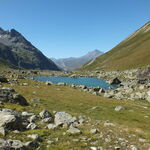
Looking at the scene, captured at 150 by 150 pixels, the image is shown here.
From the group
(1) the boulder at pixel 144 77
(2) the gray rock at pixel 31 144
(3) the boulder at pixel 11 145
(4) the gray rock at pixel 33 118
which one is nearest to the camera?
(3) the boulder at pixel 11 145

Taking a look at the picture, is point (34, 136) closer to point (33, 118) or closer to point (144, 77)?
point (33, 118)

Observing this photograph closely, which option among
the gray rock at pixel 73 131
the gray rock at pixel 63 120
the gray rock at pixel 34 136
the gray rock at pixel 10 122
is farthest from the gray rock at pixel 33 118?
the gray rock at pixel 34 136

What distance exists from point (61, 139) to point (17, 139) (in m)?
3.05

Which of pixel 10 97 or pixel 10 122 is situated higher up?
pixel 10 97

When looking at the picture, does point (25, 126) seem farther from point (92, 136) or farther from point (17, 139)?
point (92, 136)

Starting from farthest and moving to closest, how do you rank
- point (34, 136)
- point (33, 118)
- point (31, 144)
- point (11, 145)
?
1. point (33, 118)
2. point (34, 136)
3. point (31, 144)
4. point (11, 145)

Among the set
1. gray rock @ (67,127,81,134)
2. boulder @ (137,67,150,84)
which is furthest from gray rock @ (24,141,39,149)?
boulder @ (137,67,150,84)

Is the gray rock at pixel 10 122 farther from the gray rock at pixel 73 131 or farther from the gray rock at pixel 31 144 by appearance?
the gray rock at pixel 73 131

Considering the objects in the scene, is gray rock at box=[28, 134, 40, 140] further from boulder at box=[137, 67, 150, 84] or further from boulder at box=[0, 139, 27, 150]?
boulder at box=[137, 67, 150, 84]

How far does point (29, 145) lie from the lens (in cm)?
1520

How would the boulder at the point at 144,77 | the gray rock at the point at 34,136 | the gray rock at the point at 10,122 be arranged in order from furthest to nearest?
the boulder at the point at 144,77
the gray rock at the point at 10,122
the gray rock at the point at 34,136

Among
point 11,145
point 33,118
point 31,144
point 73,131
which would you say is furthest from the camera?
point 33,118

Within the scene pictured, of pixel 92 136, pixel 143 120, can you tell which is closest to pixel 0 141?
pixel 92 136

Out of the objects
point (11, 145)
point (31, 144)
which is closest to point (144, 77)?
point (31, 144)
